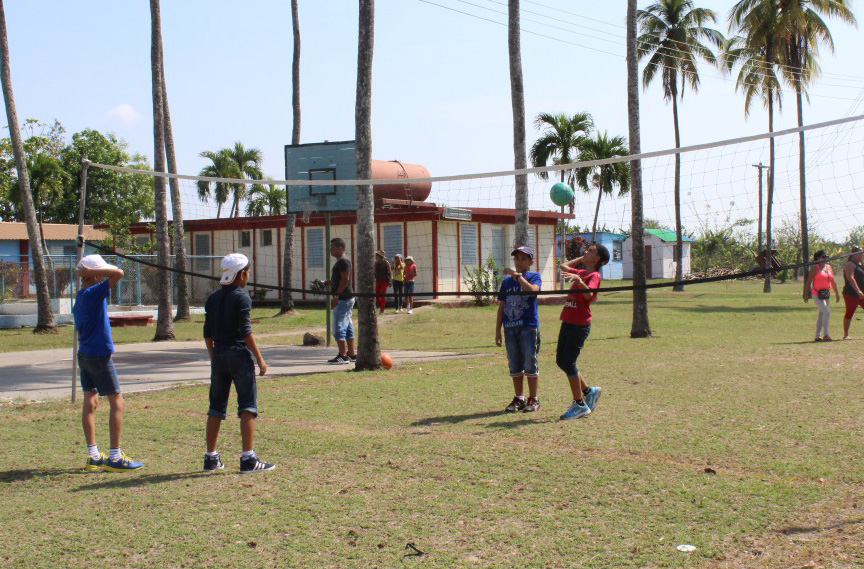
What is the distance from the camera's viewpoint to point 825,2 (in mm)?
33031

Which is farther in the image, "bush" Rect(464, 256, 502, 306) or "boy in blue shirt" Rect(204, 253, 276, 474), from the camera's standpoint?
"bush" Rect(464, 256, 502, 306)

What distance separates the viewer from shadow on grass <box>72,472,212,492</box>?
5.92 meters

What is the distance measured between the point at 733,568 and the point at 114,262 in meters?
25.8

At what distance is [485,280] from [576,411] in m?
20.1

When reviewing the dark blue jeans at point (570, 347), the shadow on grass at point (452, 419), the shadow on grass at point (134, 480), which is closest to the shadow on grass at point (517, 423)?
the shadow on grass at point (452, 419)

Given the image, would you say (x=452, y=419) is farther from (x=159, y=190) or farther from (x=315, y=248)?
(x=315, y=248)

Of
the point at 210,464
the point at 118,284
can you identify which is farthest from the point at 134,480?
the point at 118,284

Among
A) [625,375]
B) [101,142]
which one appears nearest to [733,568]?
[625,375]

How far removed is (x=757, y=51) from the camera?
116 feet

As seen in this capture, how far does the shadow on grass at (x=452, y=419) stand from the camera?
8.06 m

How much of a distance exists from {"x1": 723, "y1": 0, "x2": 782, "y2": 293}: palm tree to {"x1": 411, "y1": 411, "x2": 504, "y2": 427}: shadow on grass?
2763cm

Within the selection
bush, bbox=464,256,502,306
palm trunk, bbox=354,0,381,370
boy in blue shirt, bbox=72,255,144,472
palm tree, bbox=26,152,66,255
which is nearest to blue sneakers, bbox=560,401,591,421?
boy in blue shirt, bbox=72,255,144,472

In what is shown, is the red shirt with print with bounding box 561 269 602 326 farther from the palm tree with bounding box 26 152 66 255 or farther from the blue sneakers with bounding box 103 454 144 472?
the palm tree with bounding box 26 152 66 255

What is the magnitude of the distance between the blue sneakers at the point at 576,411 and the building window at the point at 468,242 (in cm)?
2146
